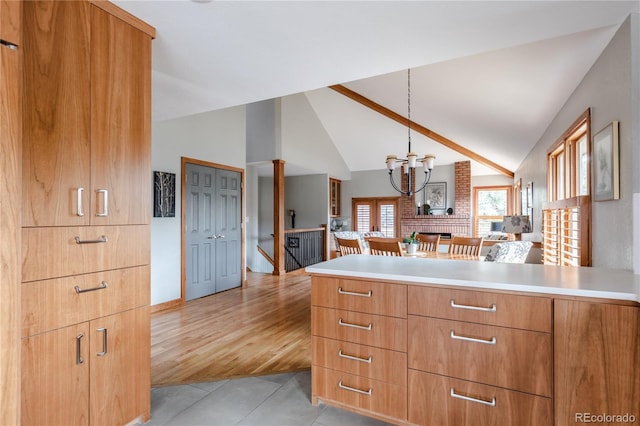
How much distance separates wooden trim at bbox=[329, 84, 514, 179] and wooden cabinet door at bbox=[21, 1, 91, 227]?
17.6 ft

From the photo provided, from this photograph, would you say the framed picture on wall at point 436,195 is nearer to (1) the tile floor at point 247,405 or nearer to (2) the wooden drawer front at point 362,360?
(1) the tile floor at point 247,405

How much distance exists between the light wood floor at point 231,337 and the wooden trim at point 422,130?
4085 mm

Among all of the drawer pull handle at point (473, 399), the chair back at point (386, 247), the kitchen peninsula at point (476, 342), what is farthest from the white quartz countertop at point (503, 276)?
the chair back at point (386, 247)

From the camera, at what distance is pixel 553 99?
9.52 ft

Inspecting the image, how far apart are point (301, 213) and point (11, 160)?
7719 mm

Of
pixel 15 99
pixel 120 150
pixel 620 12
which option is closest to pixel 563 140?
pixel 620 12

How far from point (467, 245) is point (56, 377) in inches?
174

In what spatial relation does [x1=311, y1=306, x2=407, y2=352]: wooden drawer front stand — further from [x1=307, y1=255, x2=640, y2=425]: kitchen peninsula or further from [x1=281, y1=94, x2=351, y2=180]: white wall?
[x1=281, y1=94, x2=351, y2=180]: white wall

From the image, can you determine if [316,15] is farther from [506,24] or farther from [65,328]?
[65,328]

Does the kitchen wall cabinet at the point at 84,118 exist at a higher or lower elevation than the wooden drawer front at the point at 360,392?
higher

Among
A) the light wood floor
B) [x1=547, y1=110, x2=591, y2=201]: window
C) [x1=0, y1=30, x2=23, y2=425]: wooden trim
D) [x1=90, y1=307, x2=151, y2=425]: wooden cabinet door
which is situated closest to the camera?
[x1=0, y1=30, x2=23, y2=425]: wooden trim

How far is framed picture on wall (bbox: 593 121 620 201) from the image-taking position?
66.9 inches

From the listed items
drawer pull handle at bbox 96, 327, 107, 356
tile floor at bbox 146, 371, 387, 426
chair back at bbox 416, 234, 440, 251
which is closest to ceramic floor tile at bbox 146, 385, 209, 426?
tile floor at bbox 146, 371, 387, 426

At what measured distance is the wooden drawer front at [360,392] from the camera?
1.69 meters
